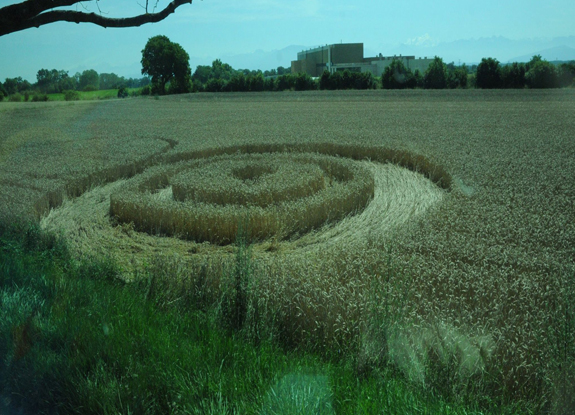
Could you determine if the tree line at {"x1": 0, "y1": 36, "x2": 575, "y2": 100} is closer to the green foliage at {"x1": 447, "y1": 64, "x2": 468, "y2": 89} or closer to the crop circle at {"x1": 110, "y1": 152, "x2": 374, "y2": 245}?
the green foliage at {"x1": 447, "y1": 64, "x2": 468, "y2": 89}

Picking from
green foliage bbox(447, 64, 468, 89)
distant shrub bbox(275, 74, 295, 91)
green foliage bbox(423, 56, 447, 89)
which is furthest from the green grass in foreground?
distant shrub bbox(275, 74, 295, 91)

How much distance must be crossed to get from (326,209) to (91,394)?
5.52 meters

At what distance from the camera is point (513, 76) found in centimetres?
2978

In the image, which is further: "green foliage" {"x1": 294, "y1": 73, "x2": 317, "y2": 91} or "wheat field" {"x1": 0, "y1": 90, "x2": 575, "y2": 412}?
"green foliage" {"x1": 294, "y1": 73, "x2": 317, "y2": 91}

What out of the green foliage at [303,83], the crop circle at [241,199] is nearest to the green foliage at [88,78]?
the crop circle at [241,199]

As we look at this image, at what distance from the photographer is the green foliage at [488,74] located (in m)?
30.6

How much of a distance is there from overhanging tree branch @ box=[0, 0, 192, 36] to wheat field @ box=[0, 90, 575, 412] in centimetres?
264

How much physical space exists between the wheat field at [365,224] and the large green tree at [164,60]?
542 cm

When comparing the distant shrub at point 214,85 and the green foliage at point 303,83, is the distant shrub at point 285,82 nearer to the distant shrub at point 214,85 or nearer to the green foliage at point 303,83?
the green foliage at point 303,83

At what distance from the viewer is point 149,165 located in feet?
39.6

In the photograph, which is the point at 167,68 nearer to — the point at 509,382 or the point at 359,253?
the point at 359,253

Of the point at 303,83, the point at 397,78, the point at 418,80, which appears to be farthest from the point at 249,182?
the point at 303,83

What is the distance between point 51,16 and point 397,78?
1312 inches

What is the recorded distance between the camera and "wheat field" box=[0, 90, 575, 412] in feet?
11.3
